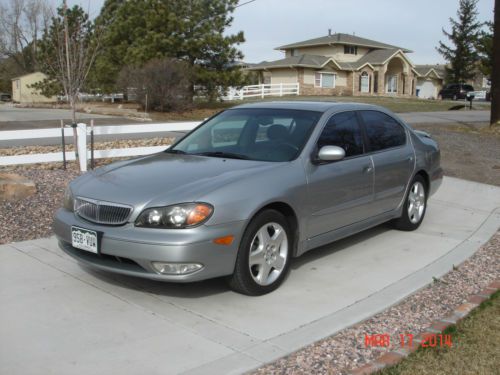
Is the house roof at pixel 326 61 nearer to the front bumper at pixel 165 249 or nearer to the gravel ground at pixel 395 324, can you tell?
the gravel ground at pixel 395 324

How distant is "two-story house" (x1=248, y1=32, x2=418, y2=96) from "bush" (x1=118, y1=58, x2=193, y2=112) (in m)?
25.6

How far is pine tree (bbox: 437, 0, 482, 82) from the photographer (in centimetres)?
6731

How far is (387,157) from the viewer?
20.6ft

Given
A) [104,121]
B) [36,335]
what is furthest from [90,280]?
[104,121]

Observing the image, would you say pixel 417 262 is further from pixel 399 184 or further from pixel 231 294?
pixel 231 294

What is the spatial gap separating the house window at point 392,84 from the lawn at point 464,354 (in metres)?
56.4

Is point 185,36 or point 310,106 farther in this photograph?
point 185,36

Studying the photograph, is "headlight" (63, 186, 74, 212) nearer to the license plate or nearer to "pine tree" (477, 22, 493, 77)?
the license plate

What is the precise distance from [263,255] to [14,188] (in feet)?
13.6

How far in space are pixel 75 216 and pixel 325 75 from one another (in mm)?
49630

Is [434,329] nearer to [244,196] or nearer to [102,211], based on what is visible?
[244,196]

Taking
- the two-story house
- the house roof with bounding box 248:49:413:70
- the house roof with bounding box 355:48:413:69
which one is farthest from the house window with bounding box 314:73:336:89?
the house roof with bounding box 355:48:413:69

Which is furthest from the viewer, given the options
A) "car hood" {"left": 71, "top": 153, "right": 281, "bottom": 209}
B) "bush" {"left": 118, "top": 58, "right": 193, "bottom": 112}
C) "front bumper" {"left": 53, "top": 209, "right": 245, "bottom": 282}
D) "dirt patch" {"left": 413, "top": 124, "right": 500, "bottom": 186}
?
"bush" {"left": 118, "top": 58, "right": 193, "bottom": 112}

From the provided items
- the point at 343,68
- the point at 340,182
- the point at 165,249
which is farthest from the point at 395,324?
the point at 343,68
